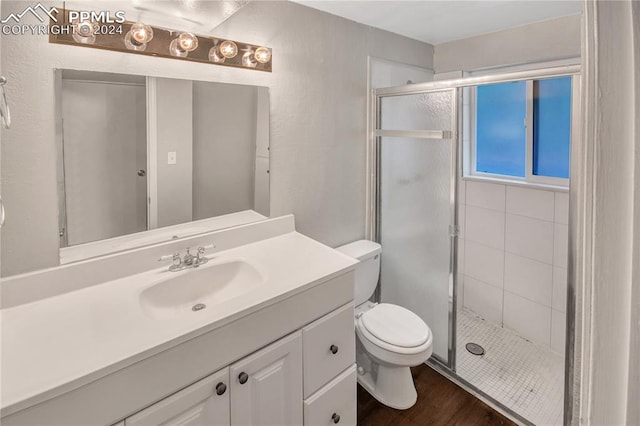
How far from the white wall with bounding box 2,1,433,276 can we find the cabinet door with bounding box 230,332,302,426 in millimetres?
797

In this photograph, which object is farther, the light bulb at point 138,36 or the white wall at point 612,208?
the light bulb at point 138,36

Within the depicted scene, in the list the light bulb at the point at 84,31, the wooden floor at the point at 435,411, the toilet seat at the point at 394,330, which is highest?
the light bulb at the point at 84,31

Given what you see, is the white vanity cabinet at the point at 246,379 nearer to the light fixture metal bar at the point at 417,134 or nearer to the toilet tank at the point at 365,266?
the toilet tank at the point at 365,266

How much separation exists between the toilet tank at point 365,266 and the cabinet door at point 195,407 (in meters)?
1.14

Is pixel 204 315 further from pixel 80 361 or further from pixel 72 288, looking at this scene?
pixel 72 288

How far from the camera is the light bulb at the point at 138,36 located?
1.38m

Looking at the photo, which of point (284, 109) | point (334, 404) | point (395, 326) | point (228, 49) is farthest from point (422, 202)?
point (228, 49)

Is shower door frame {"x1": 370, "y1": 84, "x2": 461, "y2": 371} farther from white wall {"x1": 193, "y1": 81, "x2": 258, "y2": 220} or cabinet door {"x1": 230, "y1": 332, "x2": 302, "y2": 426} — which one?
cabinet door {"x1": 230, "y1": 332, "x2": 302, "y2": 426}

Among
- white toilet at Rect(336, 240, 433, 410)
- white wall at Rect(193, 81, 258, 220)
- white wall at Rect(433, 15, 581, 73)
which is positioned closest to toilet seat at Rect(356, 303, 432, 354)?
white toilet at Rect(336, 240, 433, 410)

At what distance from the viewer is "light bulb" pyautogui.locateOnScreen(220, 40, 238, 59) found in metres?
1.63

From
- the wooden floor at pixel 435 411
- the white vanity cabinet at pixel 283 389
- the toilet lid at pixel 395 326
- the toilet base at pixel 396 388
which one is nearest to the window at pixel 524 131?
the toilet lid at pixel 395 326

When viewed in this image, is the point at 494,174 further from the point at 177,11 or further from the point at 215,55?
the point at 177,11

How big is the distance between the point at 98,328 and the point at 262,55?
1.37m

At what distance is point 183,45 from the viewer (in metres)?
1.52
